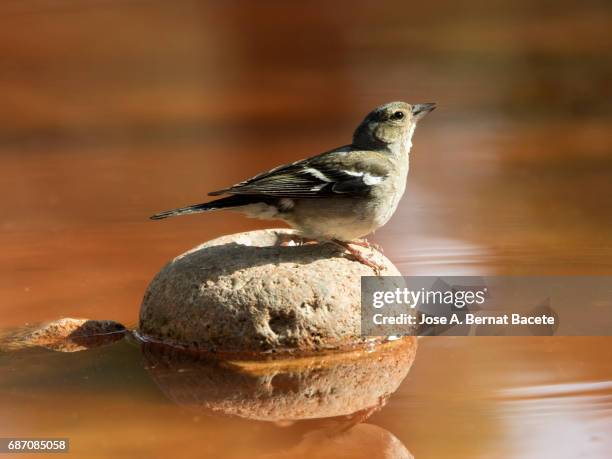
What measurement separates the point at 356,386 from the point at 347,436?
617 mm

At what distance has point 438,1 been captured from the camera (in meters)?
17.8

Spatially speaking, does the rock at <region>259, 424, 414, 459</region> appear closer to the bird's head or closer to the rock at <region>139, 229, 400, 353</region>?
the rock at <region>139, 229, 400, 353</region>

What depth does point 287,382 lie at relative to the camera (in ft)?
19.3

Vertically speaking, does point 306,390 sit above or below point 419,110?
below

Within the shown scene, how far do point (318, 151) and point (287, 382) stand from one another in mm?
4886

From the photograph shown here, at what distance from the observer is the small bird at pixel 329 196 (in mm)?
6352

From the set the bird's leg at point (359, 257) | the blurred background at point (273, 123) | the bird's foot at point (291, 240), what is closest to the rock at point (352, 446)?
the bird's leg at point (359, 257)

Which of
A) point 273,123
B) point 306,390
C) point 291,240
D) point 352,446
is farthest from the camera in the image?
point 273,123

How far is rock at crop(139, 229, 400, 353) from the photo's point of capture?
610 centimetres

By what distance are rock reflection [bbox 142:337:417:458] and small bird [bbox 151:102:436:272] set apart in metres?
0.70

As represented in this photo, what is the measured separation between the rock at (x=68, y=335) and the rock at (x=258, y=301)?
300mm

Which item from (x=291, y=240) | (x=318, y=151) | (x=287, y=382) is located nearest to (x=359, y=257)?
(x=291, y=240)

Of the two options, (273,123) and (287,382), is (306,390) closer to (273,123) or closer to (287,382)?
(287,382)

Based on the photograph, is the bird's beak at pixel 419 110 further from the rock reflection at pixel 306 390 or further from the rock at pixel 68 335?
the rock at pixel 68 335
